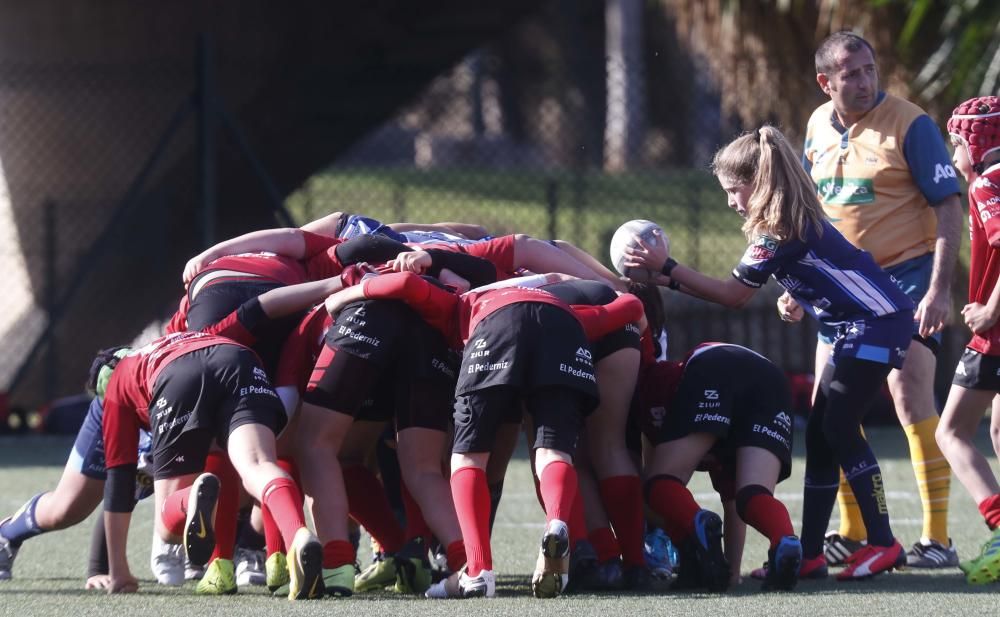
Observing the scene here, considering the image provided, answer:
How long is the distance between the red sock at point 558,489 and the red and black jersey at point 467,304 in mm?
485

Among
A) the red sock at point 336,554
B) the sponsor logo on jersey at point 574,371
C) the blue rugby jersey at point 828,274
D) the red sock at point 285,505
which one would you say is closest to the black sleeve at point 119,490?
the red sock at point 285,505

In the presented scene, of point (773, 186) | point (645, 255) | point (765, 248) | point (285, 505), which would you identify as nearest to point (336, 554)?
point (285, 505)

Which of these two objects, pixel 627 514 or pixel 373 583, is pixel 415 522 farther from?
pixel 627 514

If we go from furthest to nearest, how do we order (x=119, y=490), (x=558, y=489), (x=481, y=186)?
(x=481, y=186) → (x=119, y=490) → (x=558, y=489)

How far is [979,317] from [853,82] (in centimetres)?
106

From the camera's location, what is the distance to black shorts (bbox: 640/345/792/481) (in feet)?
16.6

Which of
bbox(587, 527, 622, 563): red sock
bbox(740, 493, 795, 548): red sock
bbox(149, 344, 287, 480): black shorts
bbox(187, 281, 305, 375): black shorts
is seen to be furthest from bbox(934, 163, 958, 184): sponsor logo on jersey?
bbox(149, 344, 287, 480): black shorts

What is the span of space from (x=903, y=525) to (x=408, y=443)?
7.79 ft

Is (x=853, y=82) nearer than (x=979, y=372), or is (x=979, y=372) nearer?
(x=979, y=372)

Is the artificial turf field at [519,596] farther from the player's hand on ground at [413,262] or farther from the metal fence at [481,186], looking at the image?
the metal fence at [481,186]

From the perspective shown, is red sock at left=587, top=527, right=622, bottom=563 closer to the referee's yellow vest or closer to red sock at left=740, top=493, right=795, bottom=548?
red sock at left=740, top=493, right=795, bottom=548

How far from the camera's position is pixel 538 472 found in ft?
15.6

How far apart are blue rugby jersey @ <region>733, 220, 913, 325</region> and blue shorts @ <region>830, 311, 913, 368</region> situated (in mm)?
25

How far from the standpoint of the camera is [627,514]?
5.03 metres
